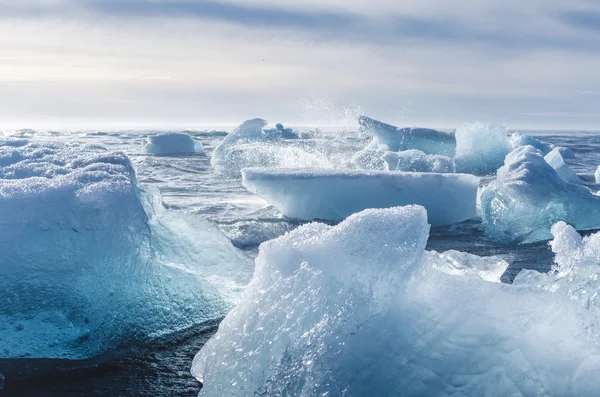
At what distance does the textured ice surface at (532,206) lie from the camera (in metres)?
6.19

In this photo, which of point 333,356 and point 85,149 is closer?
point 333,356

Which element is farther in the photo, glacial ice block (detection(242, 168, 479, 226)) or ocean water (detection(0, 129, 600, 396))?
glacial ice block (detection(242, 168, 479, 226))

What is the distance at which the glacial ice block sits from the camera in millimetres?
6719

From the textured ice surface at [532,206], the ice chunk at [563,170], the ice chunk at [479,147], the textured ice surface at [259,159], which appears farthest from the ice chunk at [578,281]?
the ice chunk at [479,147]

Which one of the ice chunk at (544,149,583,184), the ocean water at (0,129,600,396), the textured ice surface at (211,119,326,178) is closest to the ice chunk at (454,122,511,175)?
the ocean water at (0,129,600,396)

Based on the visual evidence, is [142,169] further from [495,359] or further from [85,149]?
[495,359]

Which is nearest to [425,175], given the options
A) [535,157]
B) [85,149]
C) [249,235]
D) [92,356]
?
[535,157]

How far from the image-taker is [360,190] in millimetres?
6785

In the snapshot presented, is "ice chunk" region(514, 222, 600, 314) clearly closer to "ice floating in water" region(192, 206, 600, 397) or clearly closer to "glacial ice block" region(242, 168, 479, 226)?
"ice floating in water" region(192, 206, 600, 397)

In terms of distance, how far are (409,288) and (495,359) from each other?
0.38 meters

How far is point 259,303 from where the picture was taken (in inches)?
96.3

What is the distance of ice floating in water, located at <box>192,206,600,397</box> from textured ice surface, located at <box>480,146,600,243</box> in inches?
159

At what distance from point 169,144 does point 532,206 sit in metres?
13.7

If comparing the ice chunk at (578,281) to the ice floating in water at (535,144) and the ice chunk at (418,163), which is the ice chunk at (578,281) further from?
the ice floating in water at (535,144)
